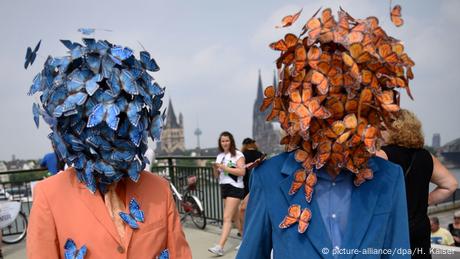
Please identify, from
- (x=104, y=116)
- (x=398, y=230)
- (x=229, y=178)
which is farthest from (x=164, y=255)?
(x=229, y=178)

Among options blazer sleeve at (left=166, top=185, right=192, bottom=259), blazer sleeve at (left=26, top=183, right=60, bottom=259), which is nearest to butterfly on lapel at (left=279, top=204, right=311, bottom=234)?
blazer sleeve at (left=166, top=185, right=192, bottom=259)

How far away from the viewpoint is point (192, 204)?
277 inches

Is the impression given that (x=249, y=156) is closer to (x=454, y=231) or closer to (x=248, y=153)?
(x=248, y=153)

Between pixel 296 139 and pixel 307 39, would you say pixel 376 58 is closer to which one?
pixel 307 39

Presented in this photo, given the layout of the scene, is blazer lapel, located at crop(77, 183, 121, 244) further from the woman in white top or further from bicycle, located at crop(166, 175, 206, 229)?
bicycle, located at crop(166, 175, 206, 229)

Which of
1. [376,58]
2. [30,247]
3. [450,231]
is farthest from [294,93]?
[450,231]

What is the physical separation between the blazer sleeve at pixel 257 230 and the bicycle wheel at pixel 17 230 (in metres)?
6.04

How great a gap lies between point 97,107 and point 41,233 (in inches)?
21.9

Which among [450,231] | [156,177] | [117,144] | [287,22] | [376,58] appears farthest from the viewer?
[450,231]

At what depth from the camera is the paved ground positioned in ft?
17.7

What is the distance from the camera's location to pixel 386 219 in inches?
61.8

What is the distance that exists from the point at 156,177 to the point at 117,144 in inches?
13.0

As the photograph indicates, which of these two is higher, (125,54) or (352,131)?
(125,54)

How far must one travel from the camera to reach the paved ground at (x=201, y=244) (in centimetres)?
538
